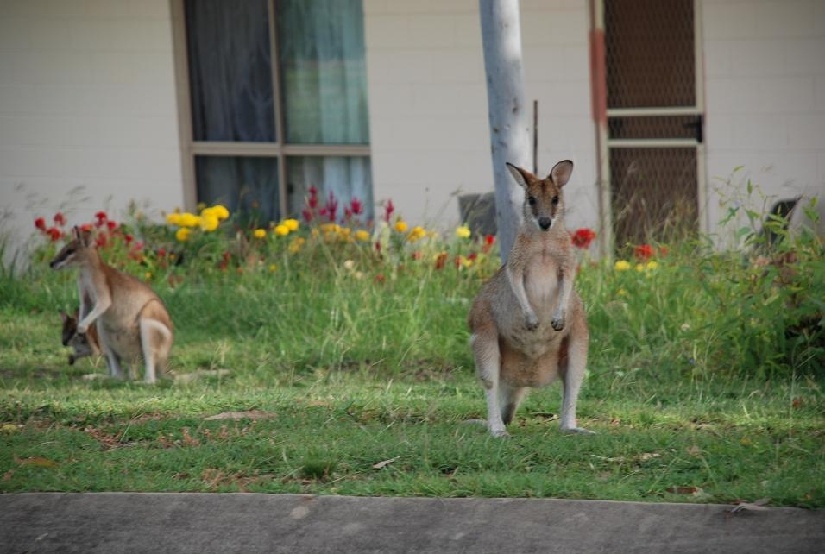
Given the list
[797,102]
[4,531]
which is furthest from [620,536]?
[797,102]

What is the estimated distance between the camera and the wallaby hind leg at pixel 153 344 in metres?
8.91

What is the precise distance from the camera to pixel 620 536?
211 inches

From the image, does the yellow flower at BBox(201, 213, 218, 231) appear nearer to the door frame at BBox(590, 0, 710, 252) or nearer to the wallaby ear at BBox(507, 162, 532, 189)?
the door frame at BBox(590, 0, 710, 252)

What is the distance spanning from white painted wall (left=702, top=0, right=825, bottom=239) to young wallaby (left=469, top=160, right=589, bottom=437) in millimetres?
4281

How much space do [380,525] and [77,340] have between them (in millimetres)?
4424

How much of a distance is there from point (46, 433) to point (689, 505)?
10.9 feet

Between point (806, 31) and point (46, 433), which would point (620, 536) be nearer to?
point (46, 433)

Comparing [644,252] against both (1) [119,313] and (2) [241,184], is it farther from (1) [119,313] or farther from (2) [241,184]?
(2) [241,184]

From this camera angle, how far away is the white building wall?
449 inches

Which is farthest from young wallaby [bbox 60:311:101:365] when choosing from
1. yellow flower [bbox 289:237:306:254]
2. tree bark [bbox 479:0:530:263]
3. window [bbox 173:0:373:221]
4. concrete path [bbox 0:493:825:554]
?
concrete path [bbox 0:493:825:554]

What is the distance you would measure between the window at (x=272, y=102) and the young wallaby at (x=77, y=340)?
3119mm

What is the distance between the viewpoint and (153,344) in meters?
8.94

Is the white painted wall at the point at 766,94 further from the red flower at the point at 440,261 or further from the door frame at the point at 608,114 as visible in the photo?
the red flower at the point at 440,261

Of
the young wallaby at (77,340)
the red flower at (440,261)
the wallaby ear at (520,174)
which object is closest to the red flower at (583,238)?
the red flower at (440,261)
